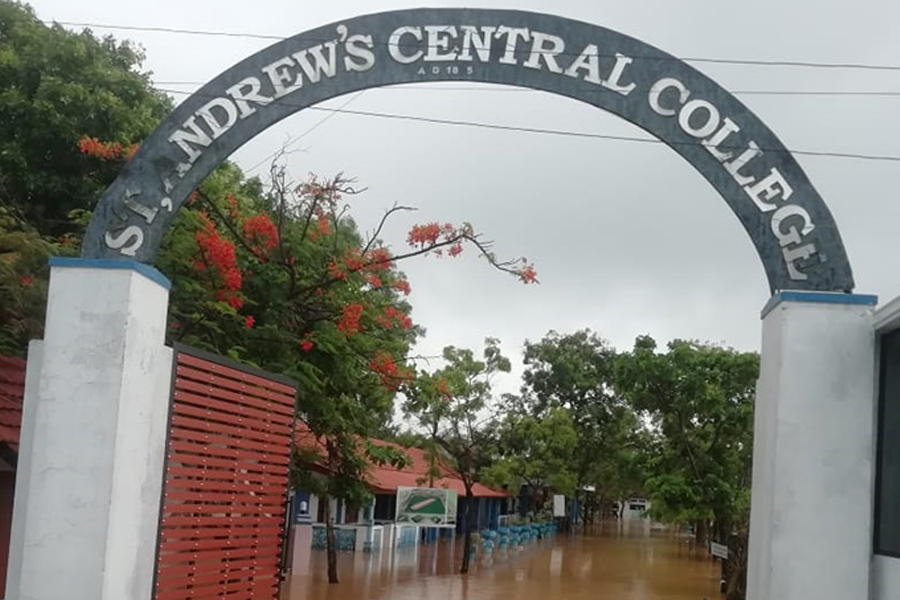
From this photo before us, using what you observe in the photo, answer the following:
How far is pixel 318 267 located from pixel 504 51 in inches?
222

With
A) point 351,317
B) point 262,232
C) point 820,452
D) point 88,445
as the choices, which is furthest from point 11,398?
point 820,452

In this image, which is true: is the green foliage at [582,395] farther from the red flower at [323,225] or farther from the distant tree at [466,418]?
the red flower at [323,225]

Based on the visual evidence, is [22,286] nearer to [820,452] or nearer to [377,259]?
[377,259]

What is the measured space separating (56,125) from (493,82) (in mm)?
8749

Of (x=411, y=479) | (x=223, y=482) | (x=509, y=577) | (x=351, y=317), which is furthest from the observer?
(x=411, y=479)

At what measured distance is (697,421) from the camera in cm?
2436

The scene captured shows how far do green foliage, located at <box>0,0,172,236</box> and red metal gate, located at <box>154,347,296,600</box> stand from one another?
577 cm

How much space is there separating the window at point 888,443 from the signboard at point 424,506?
20.2 metres

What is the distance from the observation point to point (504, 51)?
7.92 meters

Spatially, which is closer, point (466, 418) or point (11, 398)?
point (11, 398)

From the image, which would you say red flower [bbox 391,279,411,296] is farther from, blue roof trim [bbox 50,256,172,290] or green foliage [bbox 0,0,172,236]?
blue roof trim [bbox 50,256,172,290]

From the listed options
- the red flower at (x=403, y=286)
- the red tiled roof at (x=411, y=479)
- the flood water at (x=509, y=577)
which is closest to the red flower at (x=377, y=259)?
the red flower at (x=403, y=286)

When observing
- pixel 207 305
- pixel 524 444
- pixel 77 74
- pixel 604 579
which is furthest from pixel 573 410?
pixel 207 305

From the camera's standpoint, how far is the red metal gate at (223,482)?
789cm
